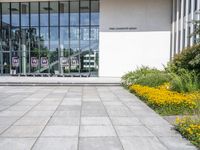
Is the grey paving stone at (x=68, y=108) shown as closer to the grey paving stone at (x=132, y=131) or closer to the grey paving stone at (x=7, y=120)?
the grey paving stone at (x=7, y=120)

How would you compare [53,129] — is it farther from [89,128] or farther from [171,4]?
[171,4]

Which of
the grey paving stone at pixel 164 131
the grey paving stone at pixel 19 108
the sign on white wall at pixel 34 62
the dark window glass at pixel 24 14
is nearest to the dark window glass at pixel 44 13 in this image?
the dark window glass at pixel 24 14

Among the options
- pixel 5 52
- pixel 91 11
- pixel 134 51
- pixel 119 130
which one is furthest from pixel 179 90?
pixel 5 52

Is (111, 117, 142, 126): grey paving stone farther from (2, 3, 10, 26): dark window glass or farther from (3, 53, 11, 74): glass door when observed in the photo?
(2, 3, 10, 26): dark window glass

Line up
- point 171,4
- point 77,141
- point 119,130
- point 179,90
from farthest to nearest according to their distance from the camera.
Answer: point 171,4 < point 179,90 < point 119,130 < point 77,141

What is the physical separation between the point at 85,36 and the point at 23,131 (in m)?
23.1

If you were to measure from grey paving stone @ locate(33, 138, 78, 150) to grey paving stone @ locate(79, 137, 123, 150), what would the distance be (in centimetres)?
17

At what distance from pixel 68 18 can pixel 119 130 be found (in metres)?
23.9

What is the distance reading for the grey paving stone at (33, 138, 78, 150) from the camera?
5973 mm

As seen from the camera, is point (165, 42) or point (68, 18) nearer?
point (165, 42)

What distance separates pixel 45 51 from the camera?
3033 centimetres

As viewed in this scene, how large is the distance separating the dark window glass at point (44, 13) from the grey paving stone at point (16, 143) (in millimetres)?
24834

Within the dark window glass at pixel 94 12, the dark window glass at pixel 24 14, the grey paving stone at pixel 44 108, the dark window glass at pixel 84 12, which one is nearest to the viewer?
the grey paving stone at pixel 44 108

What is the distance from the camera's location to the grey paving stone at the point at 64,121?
8.19 metres
